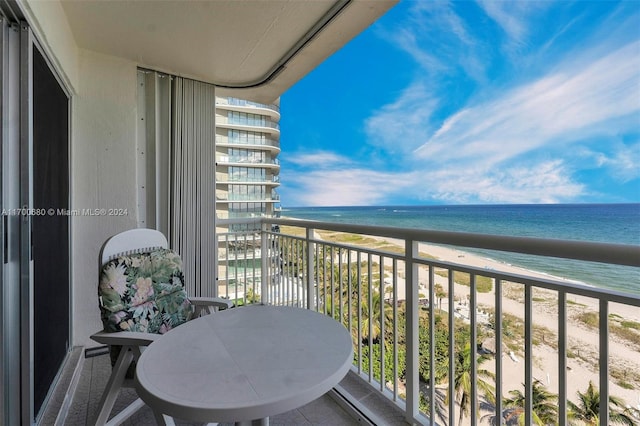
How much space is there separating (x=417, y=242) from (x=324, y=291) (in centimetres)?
114

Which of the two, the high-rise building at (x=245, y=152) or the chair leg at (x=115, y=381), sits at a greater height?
the high-rise building at (x=245, y=152)

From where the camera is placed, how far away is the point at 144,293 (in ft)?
5.44

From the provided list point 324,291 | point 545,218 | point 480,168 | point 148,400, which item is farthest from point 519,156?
point 148,400

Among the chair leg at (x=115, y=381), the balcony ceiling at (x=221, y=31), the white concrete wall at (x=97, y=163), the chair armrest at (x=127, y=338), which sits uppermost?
the balcony ceiling at (x=221, y=31)

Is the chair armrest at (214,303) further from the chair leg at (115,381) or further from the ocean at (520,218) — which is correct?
the ocean at (520,218)

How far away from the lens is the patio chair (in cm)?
142

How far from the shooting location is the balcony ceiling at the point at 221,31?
2.07 m

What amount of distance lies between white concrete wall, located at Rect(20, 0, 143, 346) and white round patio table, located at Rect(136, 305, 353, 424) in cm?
186

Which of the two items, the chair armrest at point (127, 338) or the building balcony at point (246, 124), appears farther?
the building balcony at point (246, 124)

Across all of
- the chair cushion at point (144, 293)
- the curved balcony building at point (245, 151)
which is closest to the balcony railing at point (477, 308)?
the chair cushion at point (144, 293)

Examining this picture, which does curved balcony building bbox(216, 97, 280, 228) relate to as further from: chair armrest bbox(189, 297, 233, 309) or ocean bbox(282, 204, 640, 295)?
chair armrest bbox(189, 297, 233, 309)

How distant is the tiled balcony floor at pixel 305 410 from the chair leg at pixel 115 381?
0.36m

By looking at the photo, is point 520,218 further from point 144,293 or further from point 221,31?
point 144,293

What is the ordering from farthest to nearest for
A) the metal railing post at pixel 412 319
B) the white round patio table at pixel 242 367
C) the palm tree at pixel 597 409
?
the metal railing post at pixel 412 319
the palm tree at pixel 597 409
the white round patio table at pixel 242 367
